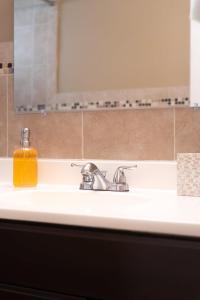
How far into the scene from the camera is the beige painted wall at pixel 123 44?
3.56 ft

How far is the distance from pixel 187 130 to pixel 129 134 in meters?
0.18

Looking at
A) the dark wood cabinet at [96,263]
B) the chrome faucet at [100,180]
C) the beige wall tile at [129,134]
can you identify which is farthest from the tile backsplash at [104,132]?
the dark wood cabinet at [96,263]

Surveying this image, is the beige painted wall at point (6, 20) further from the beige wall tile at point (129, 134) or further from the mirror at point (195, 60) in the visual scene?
the mirror at point (195, 60)

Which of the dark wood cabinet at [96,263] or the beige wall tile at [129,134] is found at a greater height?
the beige wall tile at [129,134]

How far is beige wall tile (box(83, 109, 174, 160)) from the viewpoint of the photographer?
1.12 metres

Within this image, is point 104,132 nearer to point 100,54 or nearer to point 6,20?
point 100,54

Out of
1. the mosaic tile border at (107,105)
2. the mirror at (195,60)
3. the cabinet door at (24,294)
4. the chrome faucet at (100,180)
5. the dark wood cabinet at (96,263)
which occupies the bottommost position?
the cabinet door at (24,294)

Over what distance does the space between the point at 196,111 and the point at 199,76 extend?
10 cm

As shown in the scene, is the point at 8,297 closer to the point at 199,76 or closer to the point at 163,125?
the point at 163,125

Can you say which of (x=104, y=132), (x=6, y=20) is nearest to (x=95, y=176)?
(x=104, y=132)

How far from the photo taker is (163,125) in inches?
43.9

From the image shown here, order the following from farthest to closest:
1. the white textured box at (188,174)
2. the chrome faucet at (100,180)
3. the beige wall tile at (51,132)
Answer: the beige wall tile at (51,132)
the chrome faucet at (100,180)
the white textured box at (188,174)

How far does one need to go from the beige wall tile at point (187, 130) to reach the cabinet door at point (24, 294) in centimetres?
58

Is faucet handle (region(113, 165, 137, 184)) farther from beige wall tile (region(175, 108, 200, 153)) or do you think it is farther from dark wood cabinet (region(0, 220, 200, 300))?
dark wood cabinet (region(0, 220, 200, 300))
